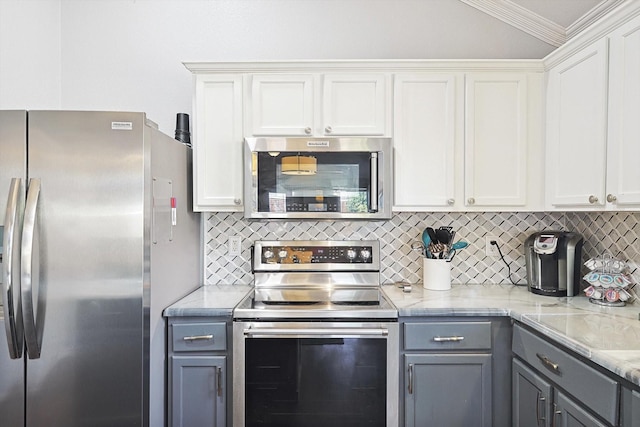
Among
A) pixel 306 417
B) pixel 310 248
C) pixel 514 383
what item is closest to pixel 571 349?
pixel 514 383

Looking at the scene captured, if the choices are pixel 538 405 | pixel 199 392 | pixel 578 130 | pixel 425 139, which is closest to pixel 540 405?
pixel 538 405

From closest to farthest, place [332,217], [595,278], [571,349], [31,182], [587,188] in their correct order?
[571,349] → [31,182] → [587,188] → [595,278] → [332,217]

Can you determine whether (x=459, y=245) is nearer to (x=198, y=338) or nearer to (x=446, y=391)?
(x=446, y=391)

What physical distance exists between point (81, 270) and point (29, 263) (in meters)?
0.18

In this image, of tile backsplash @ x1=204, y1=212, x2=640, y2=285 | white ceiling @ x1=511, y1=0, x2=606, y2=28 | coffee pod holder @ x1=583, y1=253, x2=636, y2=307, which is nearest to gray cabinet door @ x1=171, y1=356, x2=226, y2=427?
tile backsplash @ x1=204, y1=212, x2=640, y2=285

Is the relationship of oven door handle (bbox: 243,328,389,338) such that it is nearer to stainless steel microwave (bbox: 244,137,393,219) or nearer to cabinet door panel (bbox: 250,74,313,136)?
stainless steel microwave (bbox: 244,137,393,219)

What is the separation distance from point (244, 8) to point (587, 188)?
221cm

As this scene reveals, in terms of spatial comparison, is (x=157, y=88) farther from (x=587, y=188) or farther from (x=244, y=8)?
(x=587, y=188)

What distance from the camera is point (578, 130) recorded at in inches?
73.4

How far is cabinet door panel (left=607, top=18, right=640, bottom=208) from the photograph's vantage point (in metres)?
1.53

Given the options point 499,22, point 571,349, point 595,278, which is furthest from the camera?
point 499,22

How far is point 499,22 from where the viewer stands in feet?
8.13

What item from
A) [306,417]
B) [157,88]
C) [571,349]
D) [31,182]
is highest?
[157,88]

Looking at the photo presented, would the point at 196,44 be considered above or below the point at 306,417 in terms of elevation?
above
